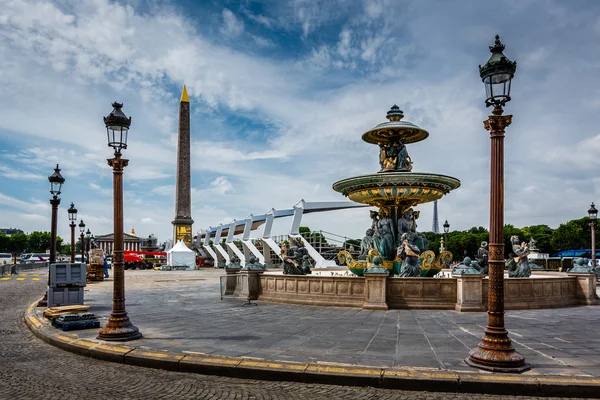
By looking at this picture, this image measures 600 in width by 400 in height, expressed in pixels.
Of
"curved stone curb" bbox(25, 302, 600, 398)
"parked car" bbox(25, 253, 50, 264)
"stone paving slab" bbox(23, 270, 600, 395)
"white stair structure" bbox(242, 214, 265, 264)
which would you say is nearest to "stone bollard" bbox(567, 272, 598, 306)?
"stone paving slab" bbox(23, 270, 600, 395)

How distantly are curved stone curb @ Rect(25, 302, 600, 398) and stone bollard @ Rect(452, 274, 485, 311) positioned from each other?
6.46 m

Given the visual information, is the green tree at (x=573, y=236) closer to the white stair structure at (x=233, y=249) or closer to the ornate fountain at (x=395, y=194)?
the white stair structure at (x=233, y=249)

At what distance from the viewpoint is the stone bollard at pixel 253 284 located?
15.7 m

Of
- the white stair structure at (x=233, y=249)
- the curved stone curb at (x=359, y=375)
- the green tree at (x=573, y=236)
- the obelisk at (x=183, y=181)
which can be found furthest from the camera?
→ the green tree at (x=573, y=236)

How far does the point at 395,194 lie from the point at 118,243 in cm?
1021

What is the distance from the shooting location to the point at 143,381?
6.95 metres

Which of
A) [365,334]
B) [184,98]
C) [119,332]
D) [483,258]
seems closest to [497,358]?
[365,334]

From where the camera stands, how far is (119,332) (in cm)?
905

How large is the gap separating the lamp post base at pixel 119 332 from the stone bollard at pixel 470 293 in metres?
7.79

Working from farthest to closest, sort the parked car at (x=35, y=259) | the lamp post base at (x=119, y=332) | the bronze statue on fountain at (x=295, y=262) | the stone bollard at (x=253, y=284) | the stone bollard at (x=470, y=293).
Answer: the parked car at (x=35, y=259)
the bronze statue on fountain at (x=295, y=262)
the stone bollard at (x=253, y=284)
the stone bollard at (x=470, y=293)
the lamp post base at (x=119, y=332)

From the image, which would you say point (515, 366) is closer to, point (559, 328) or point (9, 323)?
point (559, 328)

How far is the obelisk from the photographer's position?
64625mm

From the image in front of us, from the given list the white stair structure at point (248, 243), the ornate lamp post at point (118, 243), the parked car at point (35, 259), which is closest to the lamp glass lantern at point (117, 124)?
the ornate lamp post at point (118, 243)

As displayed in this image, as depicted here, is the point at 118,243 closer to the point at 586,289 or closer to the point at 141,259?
the point at 586,289
